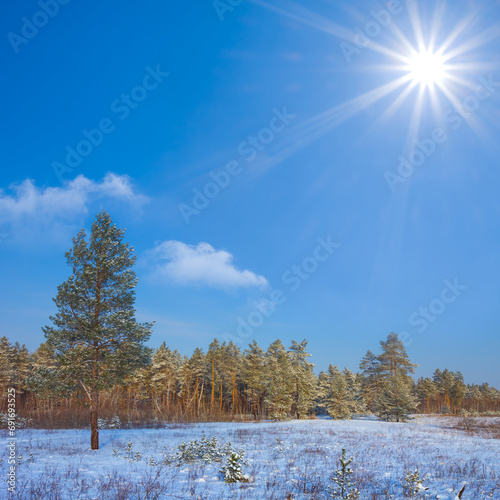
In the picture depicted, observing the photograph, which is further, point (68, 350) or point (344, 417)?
point (344, 417)

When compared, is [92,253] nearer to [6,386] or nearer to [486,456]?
[486,456]

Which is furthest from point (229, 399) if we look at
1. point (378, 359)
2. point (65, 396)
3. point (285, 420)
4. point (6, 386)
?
point (65, 396)

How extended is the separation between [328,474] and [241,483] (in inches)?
117

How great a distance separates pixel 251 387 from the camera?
5234cm

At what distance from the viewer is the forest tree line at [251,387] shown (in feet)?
129

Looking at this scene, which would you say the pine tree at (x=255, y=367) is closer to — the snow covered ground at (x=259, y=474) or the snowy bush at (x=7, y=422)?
the snowy bush at (x=7, y=422)

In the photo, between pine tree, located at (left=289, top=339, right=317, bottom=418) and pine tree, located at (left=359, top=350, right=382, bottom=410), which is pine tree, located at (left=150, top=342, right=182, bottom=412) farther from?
pine tree, located at (left=359, top=350, right=382, bottom=410)

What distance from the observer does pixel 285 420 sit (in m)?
40.7

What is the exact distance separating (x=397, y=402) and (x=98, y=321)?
38940 millimetres

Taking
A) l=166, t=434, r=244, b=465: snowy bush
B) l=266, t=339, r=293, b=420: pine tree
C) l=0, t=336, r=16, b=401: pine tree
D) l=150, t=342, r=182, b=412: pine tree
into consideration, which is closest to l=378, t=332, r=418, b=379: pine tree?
l=266, t=339, r=293, b=420: pine tree

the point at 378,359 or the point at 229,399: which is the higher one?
the point at 378,359

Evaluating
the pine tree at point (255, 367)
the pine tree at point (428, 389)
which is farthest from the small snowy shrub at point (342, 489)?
the pine tree at point (428, 389)

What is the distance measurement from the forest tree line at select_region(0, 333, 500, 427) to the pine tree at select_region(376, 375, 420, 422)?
117 mm

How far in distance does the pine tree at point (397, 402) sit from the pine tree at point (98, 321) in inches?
1392
